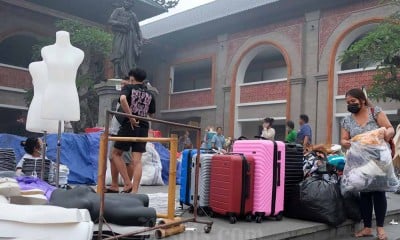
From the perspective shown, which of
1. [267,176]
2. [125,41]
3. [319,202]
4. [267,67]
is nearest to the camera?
[267,176]

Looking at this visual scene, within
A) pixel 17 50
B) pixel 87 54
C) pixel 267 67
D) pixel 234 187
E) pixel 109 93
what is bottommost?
pixel 234 187

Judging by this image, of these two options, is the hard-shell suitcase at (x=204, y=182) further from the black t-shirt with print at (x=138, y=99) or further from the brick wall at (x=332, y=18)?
the brick wall at (x=332, y=18)

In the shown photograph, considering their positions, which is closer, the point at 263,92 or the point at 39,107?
the point at 39,107

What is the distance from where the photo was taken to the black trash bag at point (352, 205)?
14.7ft

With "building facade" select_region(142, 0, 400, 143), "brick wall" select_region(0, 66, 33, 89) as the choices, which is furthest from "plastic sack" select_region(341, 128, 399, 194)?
"brick wall" select_region(0, 66, 33, 89)

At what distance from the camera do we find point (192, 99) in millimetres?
22391

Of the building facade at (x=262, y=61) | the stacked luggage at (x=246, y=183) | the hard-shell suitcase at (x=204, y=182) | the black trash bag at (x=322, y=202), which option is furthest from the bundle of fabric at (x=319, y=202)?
the building facade at (x=262, y=61)

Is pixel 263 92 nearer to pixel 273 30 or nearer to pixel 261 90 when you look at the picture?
pixel 261 90

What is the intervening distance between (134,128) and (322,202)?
2018 millimetres

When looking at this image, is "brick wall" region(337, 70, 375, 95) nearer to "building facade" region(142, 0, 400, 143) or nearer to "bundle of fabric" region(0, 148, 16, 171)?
"building facade" region(142, 0, 400, 143)

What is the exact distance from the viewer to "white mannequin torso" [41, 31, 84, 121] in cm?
423

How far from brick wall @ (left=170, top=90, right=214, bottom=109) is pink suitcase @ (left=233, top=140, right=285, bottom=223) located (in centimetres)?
1681

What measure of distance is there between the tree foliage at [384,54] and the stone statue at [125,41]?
549 centimetres

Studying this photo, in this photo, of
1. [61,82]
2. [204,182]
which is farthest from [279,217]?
[61,82]
